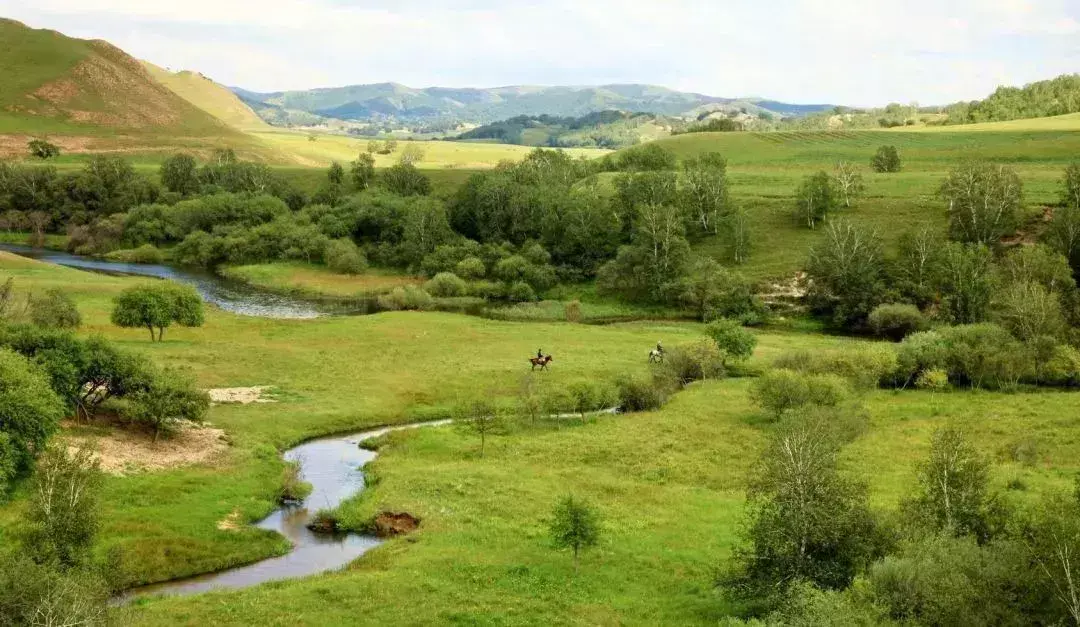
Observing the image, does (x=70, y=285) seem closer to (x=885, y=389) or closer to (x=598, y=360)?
(x=598, y=360)

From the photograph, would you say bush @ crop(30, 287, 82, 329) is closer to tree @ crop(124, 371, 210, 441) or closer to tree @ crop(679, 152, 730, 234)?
tree @ crop(124, 371, 210, 441)

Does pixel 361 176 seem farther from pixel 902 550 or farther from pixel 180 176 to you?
pixel 902 550

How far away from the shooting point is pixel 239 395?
58312mm

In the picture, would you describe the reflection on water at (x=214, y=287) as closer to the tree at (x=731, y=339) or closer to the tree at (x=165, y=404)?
the tree at (x=165, y=404)

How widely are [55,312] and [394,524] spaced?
137ft

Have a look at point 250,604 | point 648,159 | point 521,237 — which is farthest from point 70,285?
point 648,159

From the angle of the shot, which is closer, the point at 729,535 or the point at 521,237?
the point at 729,535

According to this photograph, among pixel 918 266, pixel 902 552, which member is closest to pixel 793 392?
pixel 902 552

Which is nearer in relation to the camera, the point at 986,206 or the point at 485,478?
the point at 485,478

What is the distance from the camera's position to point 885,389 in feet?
210

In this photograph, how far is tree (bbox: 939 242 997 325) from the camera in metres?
86.3

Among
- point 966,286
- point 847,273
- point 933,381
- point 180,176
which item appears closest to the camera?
point 933,381

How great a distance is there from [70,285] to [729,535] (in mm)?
81368

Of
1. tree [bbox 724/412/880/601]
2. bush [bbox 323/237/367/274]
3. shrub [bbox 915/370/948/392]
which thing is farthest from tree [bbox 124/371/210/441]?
bush [bbox 323/237/367/274]
